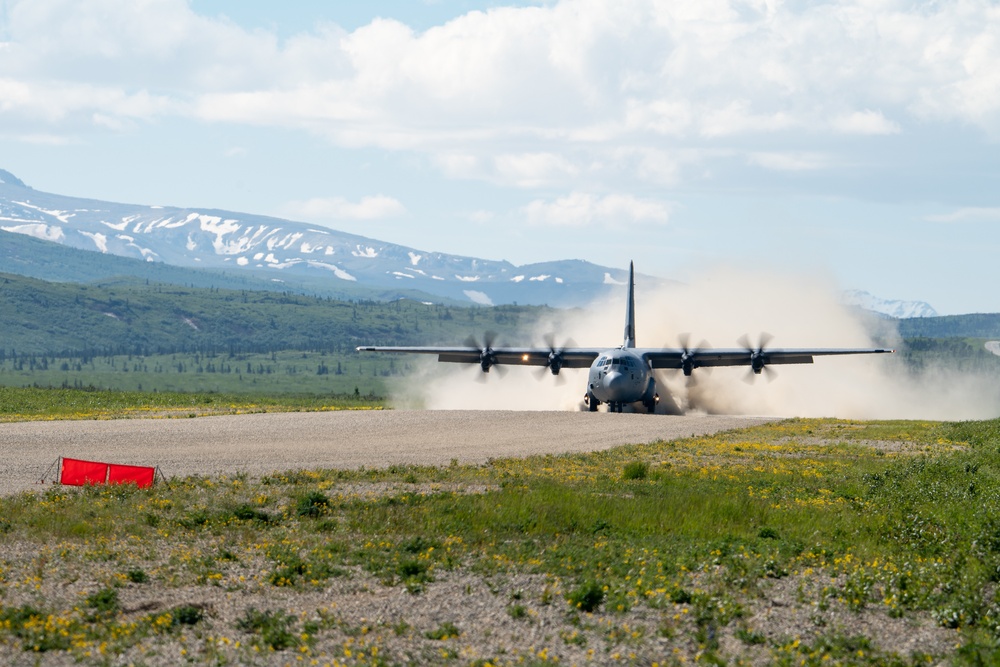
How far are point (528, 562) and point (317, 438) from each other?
26795 mm

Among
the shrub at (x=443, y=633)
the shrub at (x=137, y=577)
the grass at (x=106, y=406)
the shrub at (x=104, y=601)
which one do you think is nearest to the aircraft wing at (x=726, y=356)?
the grass at (x=106, y=406)

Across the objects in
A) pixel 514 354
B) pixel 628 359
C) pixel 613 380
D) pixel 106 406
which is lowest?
pixel 106 406

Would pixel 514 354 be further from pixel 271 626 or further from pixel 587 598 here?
pixel 271 626

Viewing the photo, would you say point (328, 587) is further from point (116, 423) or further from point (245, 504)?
point (116, 423)

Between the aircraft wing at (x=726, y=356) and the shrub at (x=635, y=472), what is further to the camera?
the aircraft wing at (x=726, y=356)

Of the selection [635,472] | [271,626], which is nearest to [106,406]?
[635,472]

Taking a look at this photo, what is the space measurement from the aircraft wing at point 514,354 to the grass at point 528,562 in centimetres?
4232

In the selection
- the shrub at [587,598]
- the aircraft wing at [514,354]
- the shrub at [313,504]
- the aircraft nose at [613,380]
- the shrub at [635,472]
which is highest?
the aircraft wing at [514,354]

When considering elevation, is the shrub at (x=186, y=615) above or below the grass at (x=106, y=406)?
below

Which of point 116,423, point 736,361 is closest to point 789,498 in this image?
point 116,423

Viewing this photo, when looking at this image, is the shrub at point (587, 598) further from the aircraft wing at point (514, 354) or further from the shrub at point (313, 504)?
the aircraft wing at point (514, 354)

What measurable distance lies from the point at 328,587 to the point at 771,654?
800 centimetres

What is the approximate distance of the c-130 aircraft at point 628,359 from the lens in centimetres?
6662

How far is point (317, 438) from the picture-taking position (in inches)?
1861
